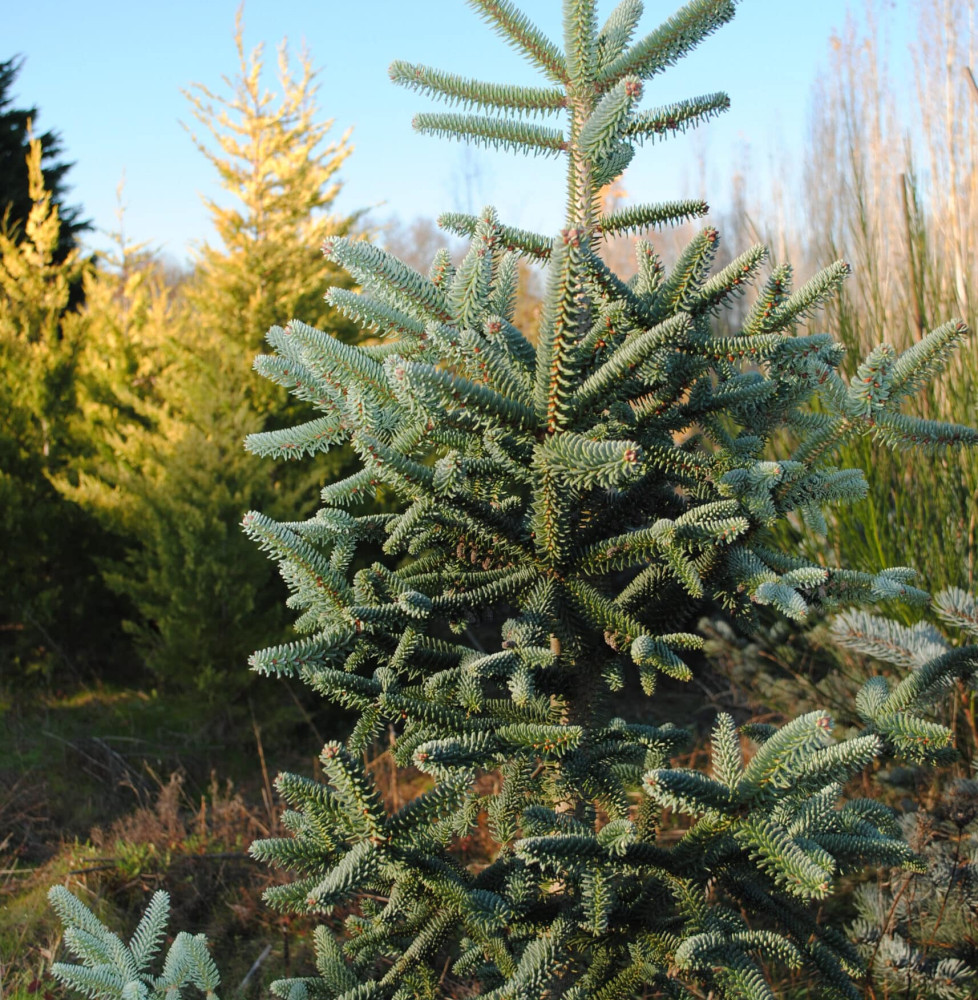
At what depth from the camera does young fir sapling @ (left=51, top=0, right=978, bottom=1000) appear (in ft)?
4.04

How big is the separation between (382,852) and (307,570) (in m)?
0.45

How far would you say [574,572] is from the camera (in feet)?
4.80

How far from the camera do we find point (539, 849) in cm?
118

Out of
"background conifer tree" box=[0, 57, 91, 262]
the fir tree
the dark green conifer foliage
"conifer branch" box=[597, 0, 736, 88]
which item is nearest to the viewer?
the dark green conifer foliage

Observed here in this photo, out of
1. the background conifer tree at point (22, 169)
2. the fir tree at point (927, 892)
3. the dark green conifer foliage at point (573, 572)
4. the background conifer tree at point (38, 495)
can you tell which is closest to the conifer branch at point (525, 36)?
the dark green conifer foliage at point (573, 572)

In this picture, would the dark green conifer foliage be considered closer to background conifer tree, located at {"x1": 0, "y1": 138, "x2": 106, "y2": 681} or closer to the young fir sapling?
the young fir sapling

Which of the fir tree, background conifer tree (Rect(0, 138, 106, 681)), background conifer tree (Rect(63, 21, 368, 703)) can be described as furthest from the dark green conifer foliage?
background conifer tree (Rect(0, 138, 106, 681))

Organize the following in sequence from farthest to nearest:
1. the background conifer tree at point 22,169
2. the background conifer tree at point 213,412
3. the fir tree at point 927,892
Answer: the background conifer tree at point 22,169, the background conifer tree at point 213,412, the fir tree at point 927,892

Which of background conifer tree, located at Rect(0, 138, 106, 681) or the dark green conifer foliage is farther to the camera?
background conifer tree, located at Rect(0, 138, 106, 681)

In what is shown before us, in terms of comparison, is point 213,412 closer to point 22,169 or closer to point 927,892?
point 927,892

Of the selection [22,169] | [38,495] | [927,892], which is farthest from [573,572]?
[22,169]

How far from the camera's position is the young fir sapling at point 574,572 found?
48.4 inches

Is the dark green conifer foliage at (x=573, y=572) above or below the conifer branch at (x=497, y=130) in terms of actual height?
below

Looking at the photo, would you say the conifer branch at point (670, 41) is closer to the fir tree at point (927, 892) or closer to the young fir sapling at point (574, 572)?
the young fir sapling at point (574, 572)
